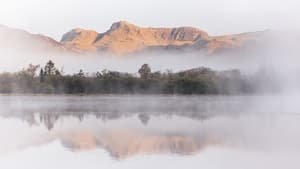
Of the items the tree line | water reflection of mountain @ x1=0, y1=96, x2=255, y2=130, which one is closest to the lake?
water reflection of mountain @ x1=0, y1=96, x2=255, y2=130

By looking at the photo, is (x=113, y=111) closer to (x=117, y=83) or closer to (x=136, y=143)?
(x=136, y=143)

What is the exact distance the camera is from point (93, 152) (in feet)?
26.9

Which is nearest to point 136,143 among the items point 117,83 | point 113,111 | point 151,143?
point 151,143

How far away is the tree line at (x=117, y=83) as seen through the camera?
43219mm

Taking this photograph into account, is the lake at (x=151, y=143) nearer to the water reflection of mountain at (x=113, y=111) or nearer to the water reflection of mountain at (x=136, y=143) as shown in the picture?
the water reflection of mountain at (x=136, y=143)

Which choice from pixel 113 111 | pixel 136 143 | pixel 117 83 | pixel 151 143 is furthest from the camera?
pixel 117 83

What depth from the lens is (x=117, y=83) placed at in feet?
147

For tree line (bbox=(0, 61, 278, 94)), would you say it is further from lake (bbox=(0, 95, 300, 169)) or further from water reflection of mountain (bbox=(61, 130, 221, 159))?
water reflection of mountain (bbox=(61, 130, 221, 159))

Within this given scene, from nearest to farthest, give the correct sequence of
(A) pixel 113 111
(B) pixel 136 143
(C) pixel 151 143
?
1. (C) pixel 151 143
2. (B) pixel 136 143
3. (A) pixel 113 111

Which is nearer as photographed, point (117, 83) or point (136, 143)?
point (136, 143)

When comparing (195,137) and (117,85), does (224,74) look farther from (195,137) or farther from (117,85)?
(195,137)

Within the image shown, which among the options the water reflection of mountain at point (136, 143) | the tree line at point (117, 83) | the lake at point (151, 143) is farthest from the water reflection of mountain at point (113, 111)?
the tree line at point (117, 83)

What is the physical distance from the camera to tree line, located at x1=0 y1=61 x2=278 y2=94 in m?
43.2

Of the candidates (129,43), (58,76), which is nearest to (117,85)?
(58,76)
